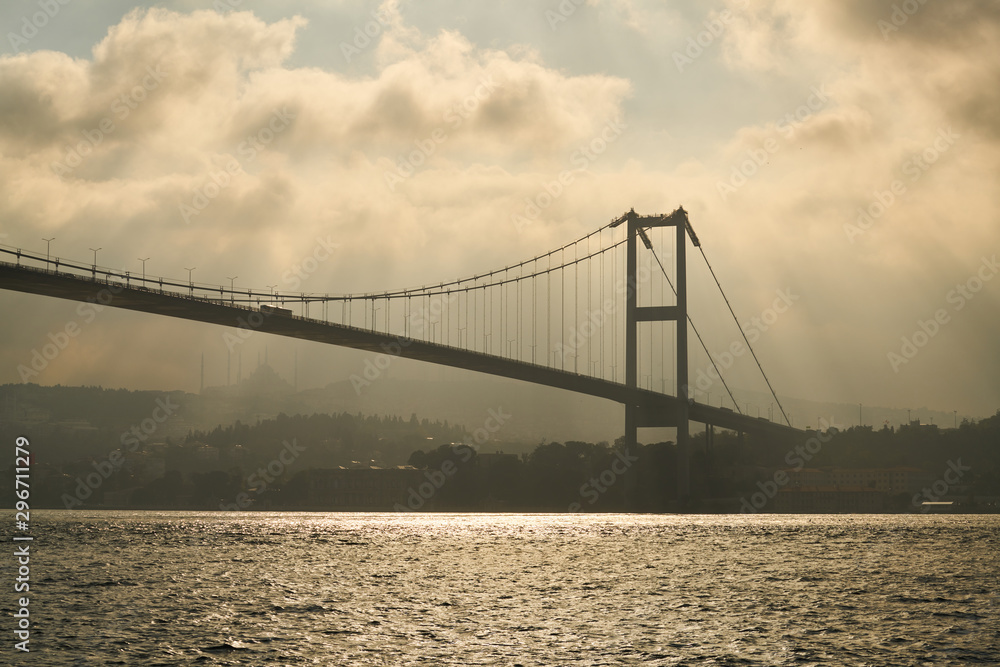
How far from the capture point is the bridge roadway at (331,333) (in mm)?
42094

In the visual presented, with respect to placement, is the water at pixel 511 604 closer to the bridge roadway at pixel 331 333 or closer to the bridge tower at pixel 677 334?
the bridge roadway at pixel 331 333

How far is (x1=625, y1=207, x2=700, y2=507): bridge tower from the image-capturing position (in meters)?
66.1

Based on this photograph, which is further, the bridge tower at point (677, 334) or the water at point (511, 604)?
the bridge tower at point (677, 334)

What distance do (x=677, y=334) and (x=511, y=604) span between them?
47.6 m

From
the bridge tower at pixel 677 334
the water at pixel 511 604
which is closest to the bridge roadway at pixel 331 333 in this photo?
the bridge tower at pixel 677 334

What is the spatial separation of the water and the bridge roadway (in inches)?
390

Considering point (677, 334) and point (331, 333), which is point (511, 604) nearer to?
point (331, 333)

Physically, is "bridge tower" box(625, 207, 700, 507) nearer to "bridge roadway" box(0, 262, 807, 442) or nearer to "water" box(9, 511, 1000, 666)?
"bridge roadway" box(0, 262, 807, 442)

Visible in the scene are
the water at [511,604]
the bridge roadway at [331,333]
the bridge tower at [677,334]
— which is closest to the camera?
the water at [511,604]

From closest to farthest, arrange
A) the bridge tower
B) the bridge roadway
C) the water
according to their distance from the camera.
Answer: the water, the bridge roadway, the bridge tower

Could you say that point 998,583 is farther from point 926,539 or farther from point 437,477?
point 437,477

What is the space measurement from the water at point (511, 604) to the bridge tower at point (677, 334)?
2463 cm

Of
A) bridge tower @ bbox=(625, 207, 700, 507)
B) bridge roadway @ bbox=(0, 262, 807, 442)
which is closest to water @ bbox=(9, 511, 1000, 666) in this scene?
bridge roadway @ bbox=(0, 262, 807, 442)

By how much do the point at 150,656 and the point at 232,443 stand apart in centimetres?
14363
